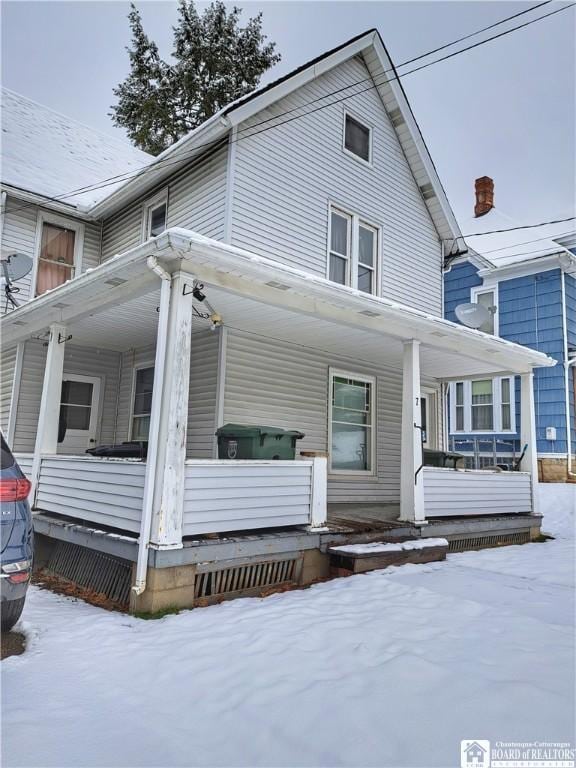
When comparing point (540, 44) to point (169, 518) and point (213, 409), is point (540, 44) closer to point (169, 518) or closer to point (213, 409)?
point (213, 409)

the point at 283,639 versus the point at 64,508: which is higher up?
the point at 64,508

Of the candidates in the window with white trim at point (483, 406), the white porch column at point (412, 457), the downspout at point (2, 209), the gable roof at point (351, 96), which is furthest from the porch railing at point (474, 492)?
the downspout at point (2, 209)

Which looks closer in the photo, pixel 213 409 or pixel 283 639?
pixel 283 639

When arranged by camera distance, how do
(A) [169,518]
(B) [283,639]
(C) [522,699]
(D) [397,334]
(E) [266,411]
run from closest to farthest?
(C) [522,699]
(B) [283,639]
(A) [169,518]
(D) [397,334]
(E) [266,411]

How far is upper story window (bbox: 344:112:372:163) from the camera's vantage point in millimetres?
10828

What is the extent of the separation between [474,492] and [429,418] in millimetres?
3465

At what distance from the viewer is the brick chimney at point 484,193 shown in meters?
18.1

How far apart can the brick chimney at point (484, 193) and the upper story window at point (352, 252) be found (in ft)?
29.9

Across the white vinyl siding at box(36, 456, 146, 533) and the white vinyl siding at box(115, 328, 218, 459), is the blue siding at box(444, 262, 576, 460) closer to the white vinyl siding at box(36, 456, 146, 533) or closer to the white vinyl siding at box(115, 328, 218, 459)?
the white vinyl siding at box(115, 328, 218, 459)

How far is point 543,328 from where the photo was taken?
15.3 meters

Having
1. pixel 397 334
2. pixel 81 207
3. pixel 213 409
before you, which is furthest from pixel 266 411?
pixel 81 207

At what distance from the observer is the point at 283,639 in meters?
4.11

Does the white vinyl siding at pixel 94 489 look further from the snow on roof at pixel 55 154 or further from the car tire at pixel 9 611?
the snow on roof at pixel 55 154

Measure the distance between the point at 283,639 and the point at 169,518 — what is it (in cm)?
153
